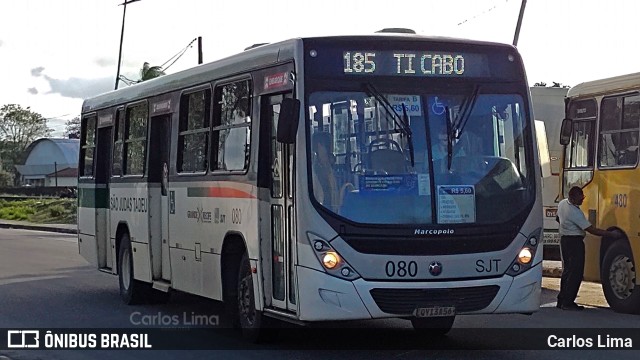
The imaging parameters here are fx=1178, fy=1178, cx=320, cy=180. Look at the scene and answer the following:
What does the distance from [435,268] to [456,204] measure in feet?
2.04

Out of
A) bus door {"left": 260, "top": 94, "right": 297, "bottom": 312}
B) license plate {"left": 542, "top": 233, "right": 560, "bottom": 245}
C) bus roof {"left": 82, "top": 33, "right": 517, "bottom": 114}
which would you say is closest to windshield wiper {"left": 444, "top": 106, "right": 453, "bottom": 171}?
bus roof {"left": 82, "top": 33, "right": 517, "bottom": 114}

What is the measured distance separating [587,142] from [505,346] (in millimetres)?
5152

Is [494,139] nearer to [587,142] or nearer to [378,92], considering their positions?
[378,92]

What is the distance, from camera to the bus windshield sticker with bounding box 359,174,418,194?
34.5ft

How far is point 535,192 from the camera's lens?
11.0 m

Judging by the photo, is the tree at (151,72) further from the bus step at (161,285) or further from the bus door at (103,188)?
the bus step at (161,285)

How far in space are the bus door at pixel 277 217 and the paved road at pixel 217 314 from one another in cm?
70

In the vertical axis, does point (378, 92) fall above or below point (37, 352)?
above

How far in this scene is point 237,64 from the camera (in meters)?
12.4

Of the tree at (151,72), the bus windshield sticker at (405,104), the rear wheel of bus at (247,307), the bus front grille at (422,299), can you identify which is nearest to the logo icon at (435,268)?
the bus front grille at (422,299)

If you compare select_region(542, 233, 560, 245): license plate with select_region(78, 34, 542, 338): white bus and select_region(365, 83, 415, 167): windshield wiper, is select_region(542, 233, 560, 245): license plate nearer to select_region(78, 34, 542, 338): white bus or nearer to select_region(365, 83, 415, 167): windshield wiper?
select_region(78, 34, 542, 338): white bus

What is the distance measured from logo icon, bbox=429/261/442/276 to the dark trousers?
517 centimetres

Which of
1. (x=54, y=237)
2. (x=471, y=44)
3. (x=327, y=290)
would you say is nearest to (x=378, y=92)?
(x=471, y=44)

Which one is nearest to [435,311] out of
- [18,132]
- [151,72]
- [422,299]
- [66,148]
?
[422,299]
